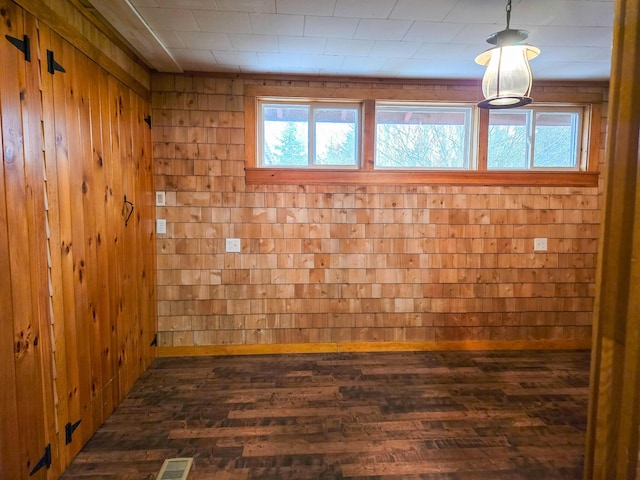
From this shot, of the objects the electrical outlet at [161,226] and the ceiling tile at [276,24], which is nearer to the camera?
the ceiling tile at [276,24]

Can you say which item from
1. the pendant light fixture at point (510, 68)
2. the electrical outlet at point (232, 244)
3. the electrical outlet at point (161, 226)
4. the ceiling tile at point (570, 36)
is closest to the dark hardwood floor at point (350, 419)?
the electrical outlet at point (232, 244)

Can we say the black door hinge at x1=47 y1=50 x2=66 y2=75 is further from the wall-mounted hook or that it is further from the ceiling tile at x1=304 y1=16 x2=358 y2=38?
the ceiling tile at x1=304 y1=16 x2=358 y2=38

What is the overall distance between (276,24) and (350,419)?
273 cm

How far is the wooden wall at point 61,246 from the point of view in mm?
1485

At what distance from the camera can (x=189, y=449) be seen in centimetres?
203

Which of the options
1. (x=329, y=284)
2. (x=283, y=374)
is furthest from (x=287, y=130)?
(x=283, y=374)

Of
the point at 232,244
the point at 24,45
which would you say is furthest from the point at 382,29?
the point at 232,244

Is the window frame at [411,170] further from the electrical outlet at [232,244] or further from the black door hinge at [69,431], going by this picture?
the black door hinge at [69,431]

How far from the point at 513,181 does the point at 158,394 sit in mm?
3689

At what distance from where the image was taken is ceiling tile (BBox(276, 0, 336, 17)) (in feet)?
6.74

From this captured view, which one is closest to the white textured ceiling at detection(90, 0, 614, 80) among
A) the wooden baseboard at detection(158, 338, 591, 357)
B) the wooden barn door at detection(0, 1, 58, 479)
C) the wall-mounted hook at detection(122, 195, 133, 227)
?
the wooden barn door at detection(0, 1, 58, 479)

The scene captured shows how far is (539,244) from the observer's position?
3408mm

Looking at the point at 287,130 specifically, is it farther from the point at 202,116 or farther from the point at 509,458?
the point at 509,458

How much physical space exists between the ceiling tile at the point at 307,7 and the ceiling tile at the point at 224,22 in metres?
0.26
